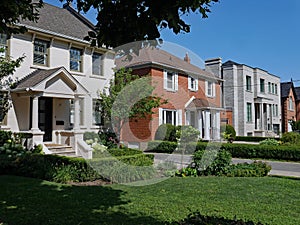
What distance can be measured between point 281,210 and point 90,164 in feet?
19.8

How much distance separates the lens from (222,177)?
10.2m

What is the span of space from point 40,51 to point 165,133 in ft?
35.5

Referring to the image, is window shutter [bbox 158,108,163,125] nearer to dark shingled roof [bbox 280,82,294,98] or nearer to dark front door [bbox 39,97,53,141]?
dark front door [bbox 39,97,53,141]

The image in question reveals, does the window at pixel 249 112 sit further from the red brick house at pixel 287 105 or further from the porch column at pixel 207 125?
the red brick house at pixel 287 105

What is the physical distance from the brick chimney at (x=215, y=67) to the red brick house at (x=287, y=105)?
1857 cm

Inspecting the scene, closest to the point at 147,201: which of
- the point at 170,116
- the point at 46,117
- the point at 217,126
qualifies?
the point at 46,117

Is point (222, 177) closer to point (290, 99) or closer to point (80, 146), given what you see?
point (80, 146)

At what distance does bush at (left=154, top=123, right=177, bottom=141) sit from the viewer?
22266mm

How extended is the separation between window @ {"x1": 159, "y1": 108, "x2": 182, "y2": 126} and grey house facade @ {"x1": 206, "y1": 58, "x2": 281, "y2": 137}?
10600 millimetres

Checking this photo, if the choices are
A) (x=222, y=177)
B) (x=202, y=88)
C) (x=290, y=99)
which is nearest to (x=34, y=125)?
(x=222, y=177)

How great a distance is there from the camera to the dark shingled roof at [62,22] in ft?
56.2

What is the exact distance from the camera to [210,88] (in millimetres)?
29422

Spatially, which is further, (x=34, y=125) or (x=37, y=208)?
(x=34, y=125)

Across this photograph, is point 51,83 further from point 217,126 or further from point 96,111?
point 217,126
